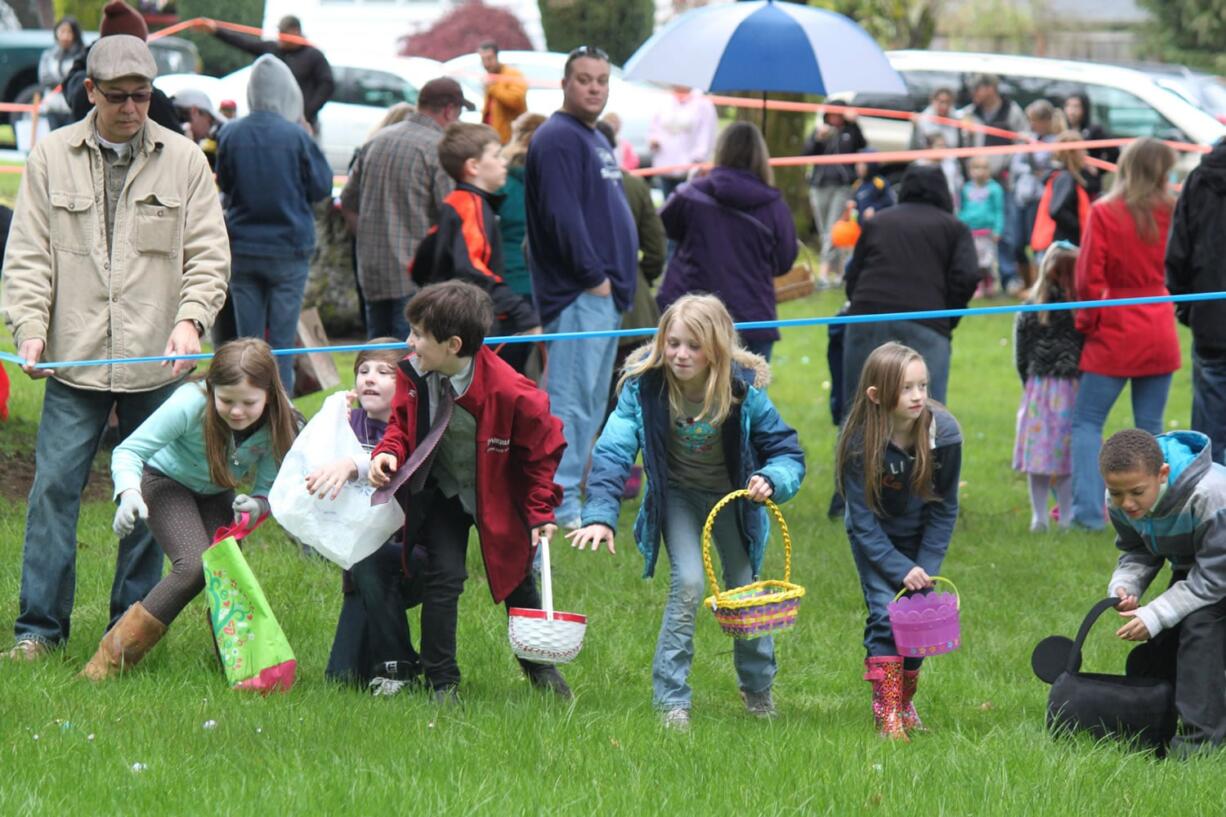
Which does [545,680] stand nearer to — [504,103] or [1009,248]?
[504,103]

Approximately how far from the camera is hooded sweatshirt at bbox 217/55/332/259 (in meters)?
9.88

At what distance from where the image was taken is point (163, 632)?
618cm

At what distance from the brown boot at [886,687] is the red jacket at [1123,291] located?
13.9 ft

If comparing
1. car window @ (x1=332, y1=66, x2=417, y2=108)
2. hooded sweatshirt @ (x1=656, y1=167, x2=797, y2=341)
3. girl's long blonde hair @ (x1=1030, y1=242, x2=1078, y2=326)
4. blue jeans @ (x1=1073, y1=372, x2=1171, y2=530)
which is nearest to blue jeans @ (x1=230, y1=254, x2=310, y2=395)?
hooded sweatshirt @ (x1=656, y1=167, x2=797, y2=341)

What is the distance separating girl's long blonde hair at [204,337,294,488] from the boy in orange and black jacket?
2684 mm

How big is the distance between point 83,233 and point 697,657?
9.35 feet

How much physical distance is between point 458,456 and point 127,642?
1.32m

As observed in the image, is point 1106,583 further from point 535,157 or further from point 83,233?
point 83,233

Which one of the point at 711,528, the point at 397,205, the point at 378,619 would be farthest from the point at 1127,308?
the point at 378,619

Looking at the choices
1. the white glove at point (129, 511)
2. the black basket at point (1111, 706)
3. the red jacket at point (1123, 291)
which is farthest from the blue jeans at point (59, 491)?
the red jacket at point (1123, 291)

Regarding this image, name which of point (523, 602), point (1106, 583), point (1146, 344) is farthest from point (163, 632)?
point (1146, 344)

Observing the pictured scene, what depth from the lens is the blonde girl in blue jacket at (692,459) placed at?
19.3ft

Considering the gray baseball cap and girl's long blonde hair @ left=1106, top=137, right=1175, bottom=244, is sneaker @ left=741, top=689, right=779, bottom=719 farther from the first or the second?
girl's long blonde hair @ left=1106, top=137, right=1175, bottom=244

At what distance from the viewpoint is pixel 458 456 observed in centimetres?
598
